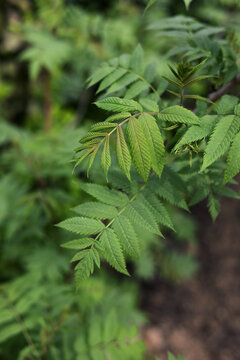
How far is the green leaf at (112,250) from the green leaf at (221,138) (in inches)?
13.1

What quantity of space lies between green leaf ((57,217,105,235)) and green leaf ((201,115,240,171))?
0.36 m

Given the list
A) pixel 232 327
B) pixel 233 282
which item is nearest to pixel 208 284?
pixel 233 282

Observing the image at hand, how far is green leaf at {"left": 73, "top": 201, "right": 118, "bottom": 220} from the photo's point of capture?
0.97m

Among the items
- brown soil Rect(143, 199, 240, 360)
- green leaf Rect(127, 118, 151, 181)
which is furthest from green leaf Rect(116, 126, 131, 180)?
brown soil Rect(143, 199, 240, 360)

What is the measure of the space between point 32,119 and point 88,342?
2628 mm

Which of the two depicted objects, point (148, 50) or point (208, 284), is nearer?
point (148, 50)

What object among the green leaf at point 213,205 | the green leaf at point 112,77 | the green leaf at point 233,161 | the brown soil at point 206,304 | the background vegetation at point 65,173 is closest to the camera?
the green leaf at point 233,161

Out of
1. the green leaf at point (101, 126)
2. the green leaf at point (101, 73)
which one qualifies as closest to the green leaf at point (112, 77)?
the green leaf at point (101, 73)

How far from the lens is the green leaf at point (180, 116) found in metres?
0.85

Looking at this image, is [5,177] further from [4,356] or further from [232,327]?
[232,327]

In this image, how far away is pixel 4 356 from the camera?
5.69 feet

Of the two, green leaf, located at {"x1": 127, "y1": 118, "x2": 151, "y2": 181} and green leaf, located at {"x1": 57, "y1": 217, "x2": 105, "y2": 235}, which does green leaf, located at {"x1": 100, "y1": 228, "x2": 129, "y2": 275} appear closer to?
green leaf, located at {"x1": 57, "y1": 217, "x2": 105, "y2": 235}

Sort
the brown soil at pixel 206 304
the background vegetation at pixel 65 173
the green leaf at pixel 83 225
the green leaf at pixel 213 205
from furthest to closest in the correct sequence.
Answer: the brown soil at pixel 206 304
the background vegetation at pixel 65 173
the green leaf at pixel 213 205
the green leaf at pixel 83 225

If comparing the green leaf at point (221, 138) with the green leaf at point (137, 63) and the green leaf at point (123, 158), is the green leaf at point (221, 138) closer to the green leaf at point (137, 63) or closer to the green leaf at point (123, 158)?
the green leaf at point (123, 158)
